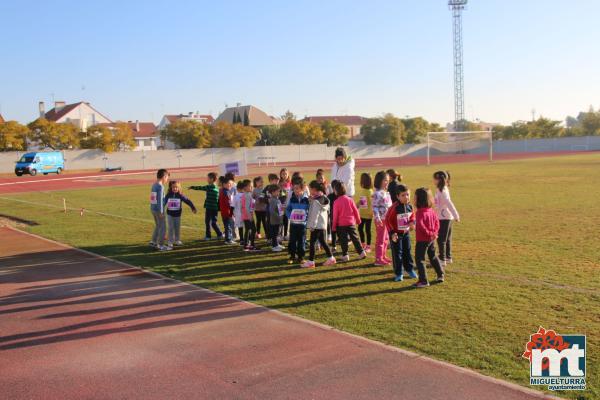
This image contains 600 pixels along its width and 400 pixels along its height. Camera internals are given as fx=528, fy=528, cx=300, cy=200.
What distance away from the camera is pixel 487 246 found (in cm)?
1075

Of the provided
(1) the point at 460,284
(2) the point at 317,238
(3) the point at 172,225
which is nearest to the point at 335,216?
(2) the point at 317,238

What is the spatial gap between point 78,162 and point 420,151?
49.3 m

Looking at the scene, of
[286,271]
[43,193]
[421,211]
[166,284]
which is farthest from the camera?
[43,193]

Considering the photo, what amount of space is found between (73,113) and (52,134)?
1281 inches

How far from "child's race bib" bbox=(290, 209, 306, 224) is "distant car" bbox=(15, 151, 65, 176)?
45073 millimetres

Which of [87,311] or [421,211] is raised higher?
[421,211]

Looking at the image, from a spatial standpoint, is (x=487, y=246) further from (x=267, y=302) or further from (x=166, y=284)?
(x=166, y=284)

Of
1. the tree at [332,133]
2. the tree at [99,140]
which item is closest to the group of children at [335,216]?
the tree at [99,140]

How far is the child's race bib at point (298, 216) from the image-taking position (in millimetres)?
9516

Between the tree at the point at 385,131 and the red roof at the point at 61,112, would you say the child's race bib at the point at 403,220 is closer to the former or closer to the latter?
the tree at the point at 385,131

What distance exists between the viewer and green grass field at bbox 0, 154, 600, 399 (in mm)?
5672

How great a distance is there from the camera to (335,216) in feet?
31.0

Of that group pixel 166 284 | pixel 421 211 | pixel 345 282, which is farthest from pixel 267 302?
pixel 421 211

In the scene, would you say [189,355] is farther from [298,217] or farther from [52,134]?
[52,134]
